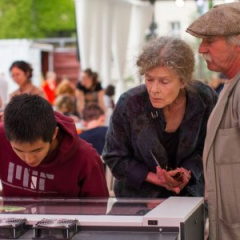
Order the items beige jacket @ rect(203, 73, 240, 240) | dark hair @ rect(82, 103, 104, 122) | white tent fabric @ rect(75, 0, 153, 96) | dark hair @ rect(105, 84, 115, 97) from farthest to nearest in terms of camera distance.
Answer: dark hair @ rect(105, 84, 115, 97), white tent fabric @ rect(75, 0, 153, 96), dark hair @ rect(82, 103, 104, 122), beige jacket @ rect(203, 73, 240, 240)

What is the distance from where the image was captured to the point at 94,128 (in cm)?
639

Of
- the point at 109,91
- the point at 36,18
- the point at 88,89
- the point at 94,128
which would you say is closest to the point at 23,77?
the point at 94,128

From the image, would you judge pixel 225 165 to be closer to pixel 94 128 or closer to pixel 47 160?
pixel 47 160

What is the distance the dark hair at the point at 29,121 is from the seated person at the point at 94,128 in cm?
324

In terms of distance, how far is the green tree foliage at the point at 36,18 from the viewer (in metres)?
36.2

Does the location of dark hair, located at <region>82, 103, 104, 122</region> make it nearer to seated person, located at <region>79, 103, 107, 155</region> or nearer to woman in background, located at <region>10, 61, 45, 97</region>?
seated person, located at <region>79, 103, 107, 155</region>

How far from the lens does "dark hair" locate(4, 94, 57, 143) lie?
271 cm

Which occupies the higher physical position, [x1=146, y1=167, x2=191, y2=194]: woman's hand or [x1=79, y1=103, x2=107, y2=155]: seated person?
[x1=146, y1=167, x2=191, y2=194]: woman's hand

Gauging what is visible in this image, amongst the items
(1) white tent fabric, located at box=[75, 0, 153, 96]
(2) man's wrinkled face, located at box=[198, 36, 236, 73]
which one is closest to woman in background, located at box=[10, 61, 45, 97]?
(1) white tent fabric, located at box=[75, 0, 153, 96]

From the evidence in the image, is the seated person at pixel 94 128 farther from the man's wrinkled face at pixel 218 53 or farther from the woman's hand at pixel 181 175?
the man's wrinkled face at pixel 218 53

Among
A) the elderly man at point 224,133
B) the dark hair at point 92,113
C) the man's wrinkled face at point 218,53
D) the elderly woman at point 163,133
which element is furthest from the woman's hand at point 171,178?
the dark hair at point 92,113

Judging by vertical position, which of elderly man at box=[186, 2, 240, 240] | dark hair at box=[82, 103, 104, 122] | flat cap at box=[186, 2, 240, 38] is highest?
flat cap at box=[186, 2, 240, 38]

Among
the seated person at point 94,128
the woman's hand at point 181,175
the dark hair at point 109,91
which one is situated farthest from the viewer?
the dark hair at point 109,91

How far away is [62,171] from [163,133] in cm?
44
